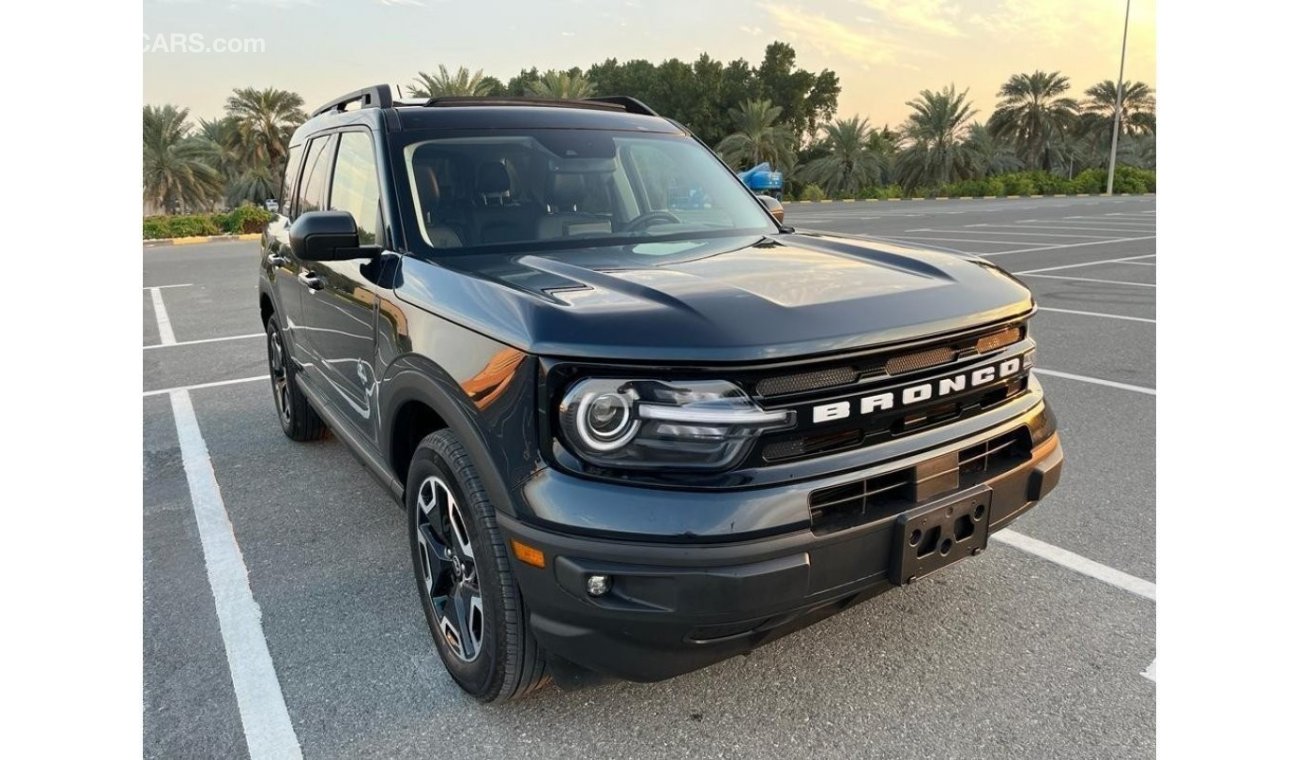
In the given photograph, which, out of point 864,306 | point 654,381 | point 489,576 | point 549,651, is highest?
point 864,306

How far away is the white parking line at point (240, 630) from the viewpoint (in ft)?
8.56

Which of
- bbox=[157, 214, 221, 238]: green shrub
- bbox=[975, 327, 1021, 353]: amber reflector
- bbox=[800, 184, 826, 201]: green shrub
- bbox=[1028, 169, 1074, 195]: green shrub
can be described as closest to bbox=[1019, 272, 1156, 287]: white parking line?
bbox=[975, 327, 1021, 353]: amber reflector

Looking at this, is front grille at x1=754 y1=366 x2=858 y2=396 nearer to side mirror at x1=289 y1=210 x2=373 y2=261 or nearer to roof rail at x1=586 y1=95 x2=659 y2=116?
side mirror at x1=289 y1=210 x2=373 y2=261

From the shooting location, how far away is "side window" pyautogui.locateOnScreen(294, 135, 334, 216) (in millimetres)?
4239

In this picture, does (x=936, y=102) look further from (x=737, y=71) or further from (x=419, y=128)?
(x=419, y=128)

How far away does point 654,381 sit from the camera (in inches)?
84.4

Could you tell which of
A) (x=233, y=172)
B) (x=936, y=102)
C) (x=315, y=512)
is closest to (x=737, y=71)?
(x=936, y=102)

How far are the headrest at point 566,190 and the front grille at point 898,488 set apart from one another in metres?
1.77

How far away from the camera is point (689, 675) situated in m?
2.83

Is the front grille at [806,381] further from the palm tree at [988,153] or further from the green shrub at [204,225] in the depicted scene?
the palm tree at [988,153]

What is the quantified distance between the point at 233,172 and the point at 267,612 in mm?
40591

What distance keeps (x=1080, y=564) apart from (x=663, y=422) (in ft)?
Answer: 7.47

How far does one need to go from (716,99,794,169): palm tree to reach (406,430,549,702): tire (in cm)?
4372

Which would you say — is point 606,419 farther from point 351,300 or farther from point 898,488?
point 351,300
